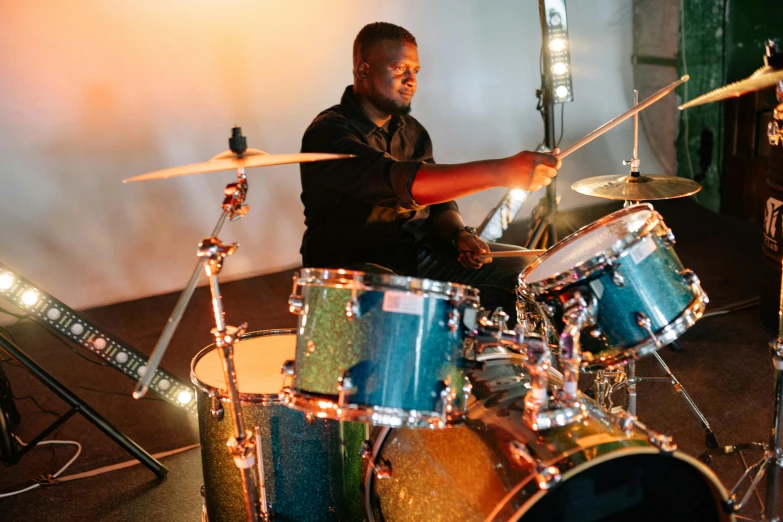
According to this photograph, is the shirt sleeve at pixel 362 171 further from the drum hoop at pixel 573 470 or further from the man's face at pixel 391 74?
the drum hoop at pixel 573 470

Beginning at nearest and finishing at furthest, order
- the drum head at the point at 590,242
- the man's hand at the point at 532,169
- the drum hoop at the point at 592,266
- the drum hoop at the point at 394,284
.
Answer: the drum hoop at the point at 394,284
the drum hoop at the point at 592,266
the drum head at the point at 590,242
the man's hand at the point at 532,169

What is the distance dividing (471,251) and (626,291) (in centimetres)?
91

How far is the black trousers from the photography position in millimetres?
2754

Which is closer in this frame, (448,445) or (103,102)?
(448,445)

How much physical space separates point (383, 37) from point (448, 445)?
5.45 ft

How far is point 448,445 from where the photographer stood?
1.71m

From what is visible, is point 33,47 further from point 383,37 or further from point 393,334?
point 393,334

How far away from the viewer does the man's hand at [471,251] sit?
2.60 meters

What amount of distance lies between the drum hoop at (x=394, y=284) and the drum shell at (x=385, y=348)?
0.03ft

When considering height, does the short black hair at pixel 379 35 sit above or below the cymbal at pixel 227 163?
above

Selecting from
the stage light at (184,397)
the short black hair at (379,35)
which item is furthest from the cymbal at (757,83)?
the stage light at (184,397)

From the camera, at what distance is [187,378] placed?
349cm

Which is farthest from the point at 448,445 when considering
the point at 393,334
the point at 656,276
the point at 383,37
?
the point at 383,37

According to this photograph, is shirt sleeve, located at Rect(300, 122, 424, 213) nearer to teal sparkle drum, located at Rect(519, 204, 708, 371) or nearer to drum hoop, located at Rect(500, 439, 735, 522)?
teal sparkle drum, located at Rect(519, 204, 708, 371)
